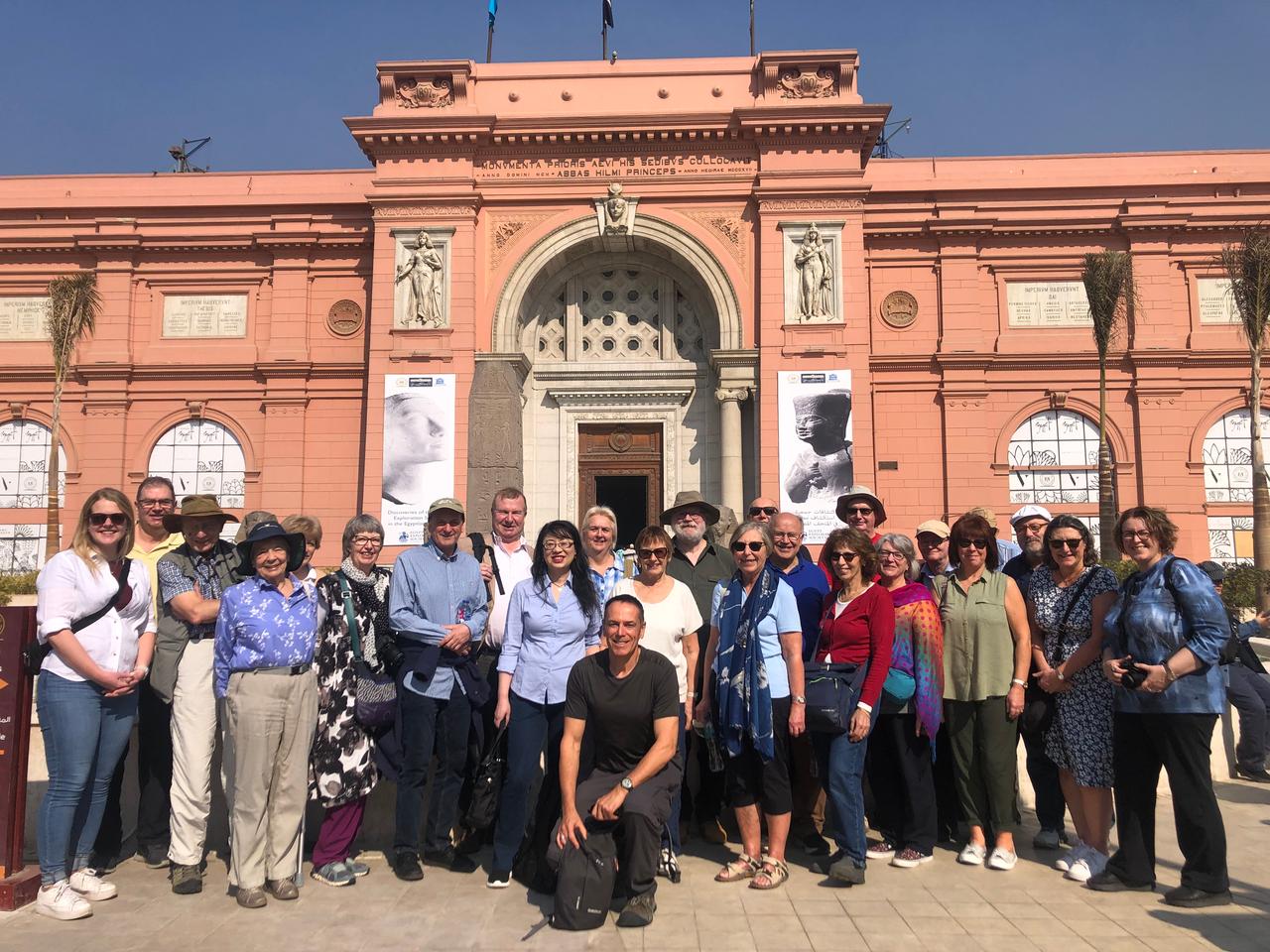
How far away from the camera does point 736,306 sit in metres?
16.6

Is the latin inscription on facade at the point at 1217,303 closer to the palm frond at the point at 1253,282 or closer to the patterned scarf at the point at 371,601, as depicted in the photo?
the palm frond at the point at 1253,282

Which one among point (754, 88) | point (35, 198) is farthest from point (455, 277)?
point (35, 198)

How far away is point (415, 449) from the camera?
629 inches

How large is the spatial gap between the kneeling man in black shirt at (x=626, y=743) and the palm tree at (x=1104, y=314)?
13.6m

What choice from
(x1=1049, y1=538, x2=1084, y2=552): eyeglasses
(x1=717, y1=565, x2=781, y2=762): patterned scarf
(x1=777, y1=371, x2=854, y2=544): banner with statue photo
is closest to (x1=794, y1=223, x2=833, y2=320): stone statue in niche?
(x1=777, y1=371, x2=854, y2=544): banner with statue photo

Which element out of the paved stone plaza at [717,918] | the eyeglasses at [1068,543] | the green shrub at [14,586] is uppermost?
the eyeglasses at [1068,543]

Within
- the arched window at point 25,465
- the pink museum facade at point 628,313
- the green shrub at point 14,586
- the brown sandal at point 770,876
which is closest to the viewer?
the brown sandal at point 770,876

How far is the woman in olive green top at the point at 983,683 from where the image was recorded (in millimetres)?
5656

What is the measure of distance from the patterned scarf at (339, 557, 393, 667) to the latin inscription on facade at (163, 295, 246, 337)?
1480 cm

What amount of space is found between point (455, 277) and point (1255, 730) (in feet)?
44.3

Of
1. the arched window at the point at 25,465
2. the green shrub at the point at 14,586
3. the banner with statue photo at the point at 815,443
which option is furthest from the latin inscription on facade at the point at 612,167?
the green shrub at the point at 14,586

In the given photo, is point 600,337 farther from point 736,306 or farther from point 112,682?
point 112,682

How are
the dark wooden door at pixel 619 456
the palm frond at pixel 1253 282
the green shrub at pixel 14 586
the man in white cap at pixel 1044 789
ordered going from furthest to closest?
the dark wooden door at pixel 619 456, the palm frond at pixel 1253 282, the green shrub at pixel 14 586, the man in white cap at pixel 1044 789

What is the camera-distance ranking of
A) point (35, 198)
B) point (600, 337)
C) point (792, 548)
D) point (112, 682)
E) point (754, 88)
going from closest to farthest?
1. point (112, 682)
2. point (792, 548)
3. point (754, 88)
4. point (600, 337)
5. point (35, 198)
